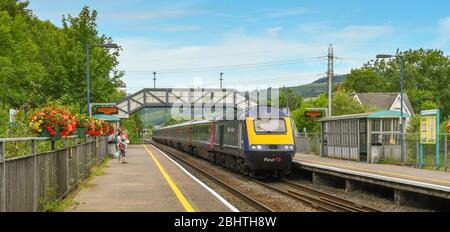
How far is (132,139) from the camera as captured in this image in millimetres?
73375

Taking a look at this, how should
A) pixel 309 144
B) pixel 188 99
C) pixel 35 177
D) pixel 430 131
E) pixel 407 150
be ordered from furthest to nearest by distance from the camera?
pixel 188 99 → pixel 309 144 → pixel 407 150 → pixel 430 131 → pixel 35 177

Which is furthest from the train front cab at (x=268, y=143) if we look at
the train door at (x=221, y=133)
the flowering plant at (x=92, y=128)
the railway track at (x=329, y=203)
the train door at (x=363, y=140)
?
the train door at (x=363, y=140)

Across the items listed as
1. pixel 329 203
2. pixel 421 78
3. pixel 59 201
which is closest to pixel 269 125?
pixel 329 203

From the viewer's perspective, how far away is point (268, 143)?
2180cm

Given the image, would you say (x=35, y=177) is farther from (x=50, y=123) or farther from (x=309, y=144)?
(x=309, y=144)

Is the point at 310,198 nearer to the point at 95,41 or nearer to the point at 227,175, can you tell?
the point at 227,175

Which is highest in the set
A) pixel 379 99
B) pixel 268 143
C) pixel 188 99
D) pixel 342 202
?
pixel 379 99

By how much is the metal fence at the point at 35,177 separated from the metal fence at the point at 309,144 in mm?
24961

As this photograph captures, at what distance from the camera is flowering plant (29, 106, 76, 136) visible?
12311 millimetres

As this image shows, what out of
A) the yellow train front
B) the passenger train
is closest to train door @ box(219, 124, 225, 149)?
the passenger train

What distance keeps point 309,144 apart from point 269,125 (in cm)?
1963

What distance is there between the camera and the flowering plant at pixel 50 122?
12311mm

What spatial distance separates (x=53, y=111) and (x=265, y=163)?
10.4m
